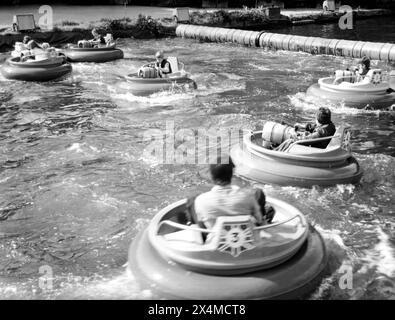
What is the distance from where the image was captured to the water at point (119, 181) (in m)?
7.02

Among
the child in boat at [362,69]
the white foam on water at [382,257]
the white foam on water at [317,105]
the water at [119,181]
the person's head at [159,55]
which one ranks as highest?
the person's head at [159,55]

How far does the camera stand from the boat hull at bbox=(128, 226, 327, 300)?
548 centimetres

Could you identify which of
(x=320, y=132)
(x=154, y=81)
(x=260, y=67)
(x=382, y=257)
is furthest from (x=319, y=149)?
(x=260, y=67)

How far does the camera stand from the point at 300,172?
893 cm

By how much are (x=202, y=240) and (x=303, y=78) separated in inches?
562

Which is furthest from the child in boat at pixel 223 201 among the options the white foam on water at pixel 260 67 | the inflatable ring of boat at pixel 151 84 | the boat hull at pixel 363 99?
the white foam on water at pixel 260 67

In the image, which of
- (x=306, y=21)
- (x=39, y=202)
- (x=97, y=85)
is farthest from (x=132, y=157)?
(x=306, y=21)

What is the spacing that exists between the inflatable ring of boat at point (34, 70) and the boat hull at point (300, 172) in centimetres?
1095

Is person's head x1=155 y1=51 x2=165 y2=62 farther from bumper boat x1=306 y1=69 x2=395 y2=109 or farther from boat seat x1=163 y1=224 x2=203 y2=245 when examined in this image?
boat seat x1=163 y1=224 x2=203 y2=245

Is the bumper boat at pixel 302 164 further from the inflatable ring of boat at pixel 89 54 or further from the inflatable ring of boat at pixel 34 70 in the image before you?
the inflatable ring of boat at pixel 89 54

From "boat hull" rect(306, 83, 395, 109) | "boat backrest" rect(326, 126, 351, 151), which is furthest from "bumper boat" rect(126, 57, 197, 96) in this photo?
"boat backrest" rect(326, 126, 351, 151)

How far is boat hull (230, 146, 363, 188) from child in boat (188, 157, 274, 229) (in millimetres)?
3291

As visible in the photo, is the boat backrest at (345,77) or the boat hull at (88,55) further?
the boat hull at (88,55)

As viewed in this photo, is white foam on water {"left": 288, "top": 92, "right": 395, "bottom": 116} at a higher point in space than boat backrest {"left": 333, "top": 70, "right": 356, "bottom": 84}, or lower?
lower
